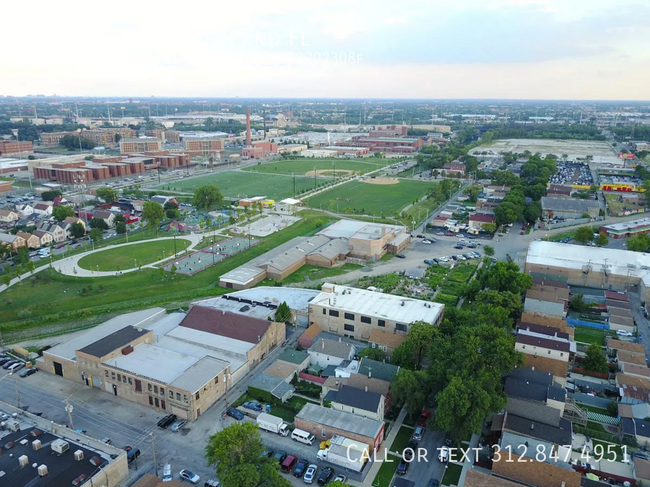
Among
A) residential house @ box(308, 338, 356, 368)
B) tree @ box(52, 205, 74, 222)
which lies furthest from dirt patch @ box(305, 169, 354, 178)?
residential house @ box(308, 338, 356, 368)

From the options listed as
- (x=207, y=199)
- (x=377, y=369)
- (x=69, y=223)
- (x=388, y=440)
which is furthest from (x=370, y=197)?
(x=388, y=440)

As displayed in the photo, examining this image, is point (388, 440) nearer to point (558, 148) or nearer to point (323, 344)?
point (323, 344)

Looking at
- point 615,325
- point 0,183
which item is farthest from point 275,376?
point 0,183

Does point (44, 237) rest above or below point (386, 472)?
above

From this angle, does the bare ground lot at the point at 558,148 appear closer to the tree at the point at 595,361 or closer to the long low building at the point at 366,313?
the tree at the point at 595,361

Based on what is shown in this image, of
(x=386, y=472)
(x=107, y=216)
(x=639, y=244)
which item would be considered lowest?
(x=386, y=472)

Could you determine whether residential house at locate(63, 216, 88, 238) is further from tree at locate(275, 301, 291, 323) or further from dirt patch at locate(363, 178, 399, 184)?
dirt patch at locate(363, 178, 399, 184)
